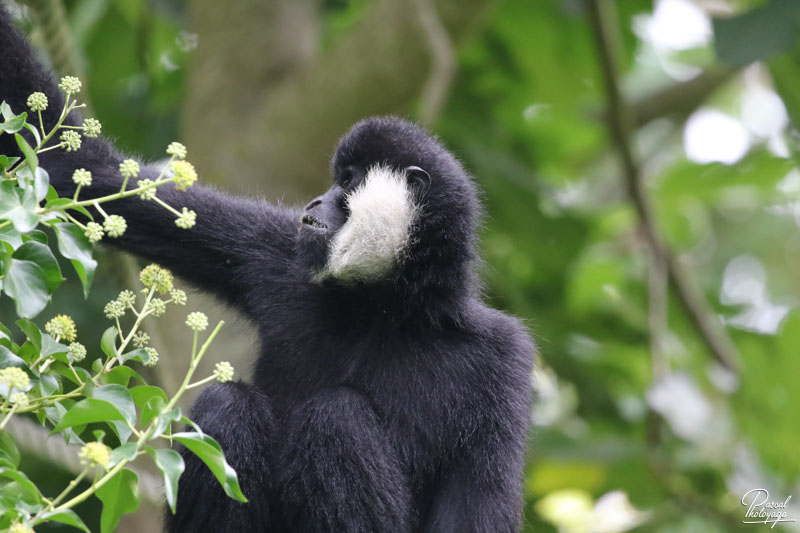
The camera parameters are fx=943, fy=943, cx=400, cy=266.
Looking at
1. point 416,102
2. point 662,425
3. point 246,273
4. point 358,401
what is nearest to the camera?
point 358,401

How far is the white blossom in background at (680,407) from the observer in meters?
6.27

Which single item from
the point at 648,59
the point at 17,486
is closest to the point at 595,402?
the point at 648,59

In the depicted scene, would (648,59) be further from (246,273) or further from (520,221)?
(246,273)

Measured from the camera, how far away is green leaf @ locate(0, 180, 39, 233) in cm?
178

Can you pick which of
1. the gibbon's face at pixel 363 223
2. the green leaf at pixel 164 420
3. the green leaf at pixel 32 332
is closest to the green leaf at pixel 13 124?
the green leaf at pixel 32 332

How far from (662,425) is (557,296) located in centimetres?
116

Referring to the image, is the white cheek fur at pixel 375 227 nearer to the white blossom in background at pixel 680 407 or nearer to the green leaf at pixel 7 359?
the green leaf at pixel 7 359

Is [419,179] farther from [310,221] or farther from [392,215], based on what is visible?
[310,221]

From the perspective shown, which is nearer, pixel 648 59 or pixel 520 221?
pixel 520 221

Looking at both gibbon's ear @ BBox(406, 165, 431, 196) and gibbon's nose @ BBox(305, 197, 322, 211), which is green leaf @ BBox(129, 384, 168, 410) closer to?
gibbon's nose @ BBox(305, 197, 322, 211)

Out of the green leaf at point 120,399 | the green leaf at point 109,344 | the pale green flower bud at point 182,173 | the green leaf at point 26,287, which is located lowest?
the green leaf at point 120,399

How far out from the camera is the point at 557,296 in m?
6.83

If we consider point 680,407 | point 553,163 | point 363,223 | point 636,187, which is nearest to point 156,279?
point 363,223

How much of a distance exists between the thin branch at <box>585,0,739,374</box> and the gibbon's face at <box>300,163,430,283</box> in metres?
2.84
